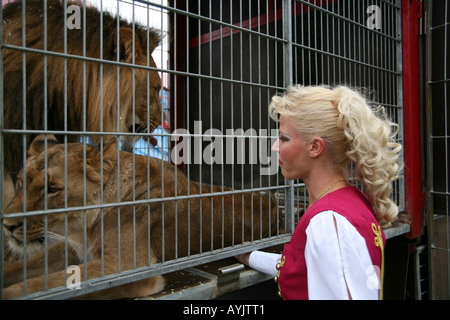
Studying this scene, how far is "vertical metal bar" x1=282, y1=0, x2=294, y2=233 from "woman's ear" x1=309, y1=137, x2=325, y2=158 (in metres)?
1.00

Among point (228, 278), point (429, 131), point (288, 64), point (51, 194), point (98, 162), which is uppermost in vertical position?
point (288, 64)

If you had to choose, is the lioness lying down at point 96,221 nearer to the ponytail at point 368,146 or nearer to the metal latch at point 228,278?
the metal latch at point 228,278

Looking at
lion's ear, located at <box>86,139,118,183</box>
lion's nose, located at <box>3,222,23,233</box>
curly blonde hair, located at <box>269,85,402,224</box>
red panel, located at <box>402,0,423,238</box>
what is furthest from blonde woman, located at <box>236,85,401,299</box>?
red panel, located at <box>402,0,423,238</box>

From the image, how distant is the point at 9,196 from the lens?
2.33m

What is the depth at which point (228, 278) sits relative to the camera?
6.39ft

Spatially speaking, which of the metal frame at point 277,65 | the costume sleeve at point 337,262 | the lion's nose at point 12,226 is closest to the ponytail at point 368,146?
the costume sleeve at point 337,262

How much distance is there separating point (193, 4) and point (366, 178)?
4318 millimetres

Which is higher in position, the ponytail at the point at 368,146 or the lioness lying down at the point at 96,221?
the ponytail at the point at 368,146

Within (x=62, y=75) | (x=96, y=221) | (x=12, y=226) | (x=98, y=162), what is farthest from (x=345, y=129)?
(x=62, y=75)

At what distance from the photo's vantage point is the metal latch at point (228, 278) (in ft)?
6.28

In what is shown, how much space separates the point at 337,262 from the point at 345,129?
461 millimetres

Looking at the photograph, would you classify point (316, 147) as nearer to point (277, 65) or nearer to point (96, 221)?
point (96, 221)

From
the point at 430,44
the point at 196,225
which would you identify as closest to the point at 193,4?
the point at 430,44

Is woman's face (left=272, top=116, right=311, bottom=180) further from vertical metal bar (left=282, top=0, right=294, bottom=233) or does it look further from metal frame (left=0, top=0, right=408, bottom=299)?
vertical metal bar (left=282, top=0, right=294, bottom=233)
